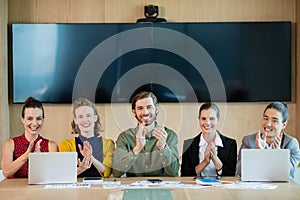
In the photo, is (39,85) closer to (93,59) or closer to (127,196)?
(93,59)

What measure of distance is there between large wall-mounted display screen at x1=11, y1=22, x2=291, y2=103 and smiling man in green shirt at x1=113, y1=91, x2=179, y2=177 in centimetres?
197

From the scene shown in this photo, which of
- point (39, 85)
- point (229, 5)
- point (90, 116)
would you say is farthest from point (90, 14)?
point (90, 116)

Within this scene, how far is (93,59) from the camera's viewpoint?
237 inches

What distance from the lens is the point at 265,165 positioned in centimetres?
372

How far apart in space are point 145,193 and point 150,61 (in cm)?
277

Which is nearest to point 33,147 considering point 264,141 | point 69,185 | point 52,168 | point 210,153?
point 52,168

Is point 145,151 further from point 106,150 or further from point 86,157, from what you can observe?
point 86,157

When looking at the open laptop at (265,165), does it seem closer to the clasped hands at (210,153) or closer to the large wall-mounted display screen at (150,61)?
the clasped hands at (210,153)

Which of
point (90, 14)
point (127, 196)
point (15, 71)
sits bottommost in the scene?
A: point (127, 196)

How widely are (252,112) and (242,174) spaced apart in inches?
96.1

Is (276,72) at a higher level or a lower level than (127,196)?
higher

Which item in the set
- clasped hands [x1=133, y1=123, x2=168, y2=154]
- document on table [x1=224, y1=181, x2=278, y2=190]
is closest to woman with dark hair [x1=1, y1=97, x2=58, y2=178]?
clasped hands [x1=133, y1=123, x2=168, y2=154]

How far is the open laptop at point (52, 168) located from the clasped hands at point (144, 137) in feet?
1.62

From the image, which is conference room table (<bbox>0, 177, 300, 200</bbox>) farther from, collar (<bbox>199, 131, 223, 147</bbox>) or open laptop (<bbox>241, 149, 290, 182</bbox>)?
collar (<bbox>199, 131, 223, 147</bbox>)
